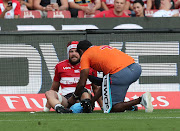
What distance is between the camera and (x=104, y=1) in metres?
12.7

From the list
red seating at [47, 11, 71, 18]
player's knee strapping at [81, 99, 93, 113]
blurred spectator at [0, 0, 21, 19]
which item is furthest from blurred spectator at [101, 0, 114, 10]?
player's knee strapping at [81, 99, 93, 113]

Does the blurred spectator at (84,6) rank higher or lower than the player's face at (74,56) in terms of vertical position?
higher

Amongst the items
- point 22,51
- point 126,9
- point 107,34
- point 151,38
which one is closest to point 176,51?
point 151,38

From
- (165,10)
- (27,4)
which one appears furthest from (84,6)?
(165,10)

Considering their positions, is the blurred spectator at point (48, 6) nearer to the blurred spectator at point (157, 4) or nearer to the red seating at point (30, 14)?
Answer: the red seating at point (30, 14)

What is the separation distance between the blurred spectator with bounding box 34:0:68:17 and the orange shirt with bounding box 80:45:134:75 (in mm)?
4857

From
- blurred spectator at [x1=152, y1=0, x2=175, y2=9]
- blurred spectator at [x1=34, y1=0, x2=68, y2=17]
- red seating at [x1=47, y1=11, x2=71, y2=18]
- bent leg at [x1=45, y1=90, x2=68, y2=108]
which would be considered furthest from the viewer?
blurred spectator at [x1=152, y1=0, x2=175, y2=9]

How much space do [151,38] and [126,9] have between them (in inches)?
99.0

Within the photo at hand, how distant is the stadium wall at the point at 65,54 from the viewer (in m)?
9.88

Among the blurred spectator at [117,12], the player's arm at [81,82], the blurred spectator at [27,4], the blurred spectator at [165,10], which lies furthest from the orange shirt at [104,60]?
the blurred spectator at [27,4]

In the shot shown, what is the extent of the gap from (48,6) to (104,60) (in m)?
5.05

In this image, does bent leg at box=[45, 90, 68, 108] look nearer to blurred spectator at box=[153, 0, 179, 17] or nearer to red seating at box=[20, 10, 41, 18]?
red seating at box=[20, 10, 41, 18]

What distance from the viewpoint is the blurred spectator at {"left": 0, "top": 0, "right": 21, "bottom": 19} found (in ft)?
35.5

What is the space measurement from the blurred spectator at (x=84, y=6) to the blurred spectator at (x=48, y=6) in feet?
0.62
